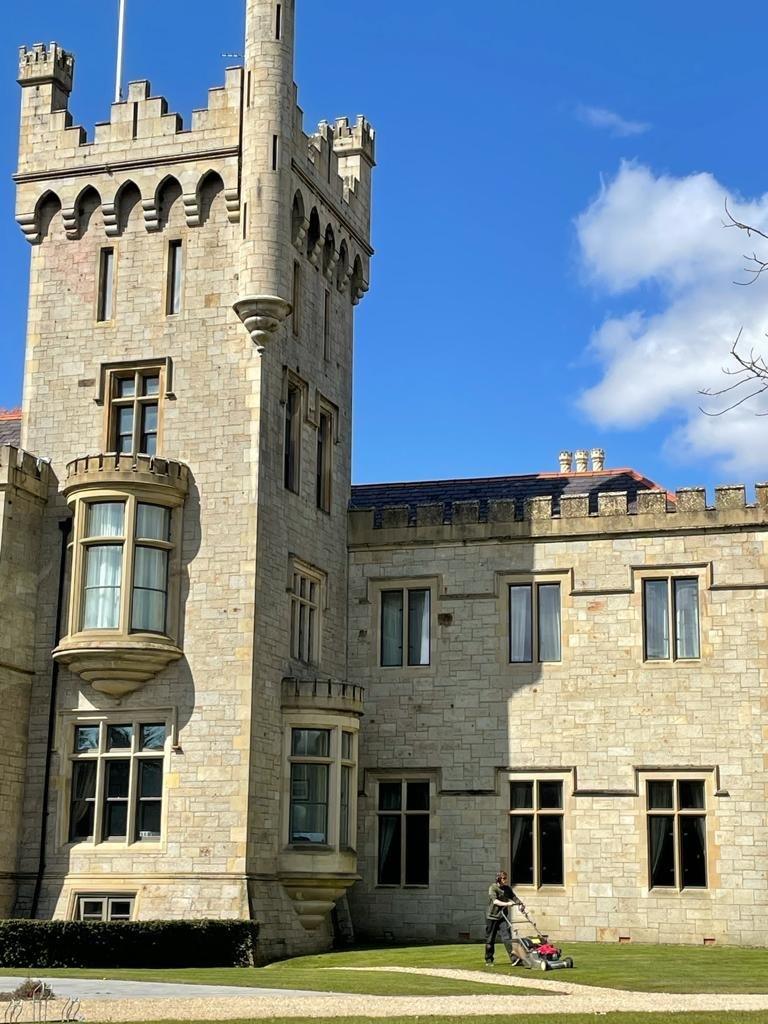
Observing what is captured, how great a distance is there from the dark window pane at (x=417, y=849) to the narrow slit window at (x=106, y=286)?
1192 cm

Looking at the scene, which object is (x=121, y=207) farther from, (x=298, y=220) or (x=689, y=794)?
(x=689, y=794)

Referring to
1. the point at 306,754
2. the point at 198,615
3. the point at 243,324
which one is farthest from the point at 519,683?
the point at 243,324

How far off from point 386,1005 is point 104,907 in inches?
395

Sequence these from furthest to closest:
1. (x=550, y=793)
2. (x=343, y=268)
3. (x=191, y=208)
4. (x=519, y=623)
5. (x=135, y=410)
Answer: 1. (x=343, y=268)
2. (x=519, y=623)
3. (x=550, y=793)
4. (x=191, y=208)
5. (x=135, y=410)

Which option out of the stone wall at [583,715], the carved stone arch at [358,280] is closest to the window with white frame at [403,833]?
the stone wall at [583,715]

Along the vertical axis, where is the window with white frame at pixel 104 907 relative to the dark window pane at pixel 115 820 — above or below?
below

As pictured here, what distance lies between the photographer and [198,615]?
27969mm

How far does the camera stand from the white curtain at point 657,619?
30.3m

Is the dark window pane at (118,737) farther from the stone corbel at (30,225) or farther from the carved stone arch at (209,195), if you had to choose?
A: the stone corbel at (30,225)

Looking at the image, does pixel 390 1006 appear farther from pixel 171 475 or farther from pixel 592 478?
pixel 592 478

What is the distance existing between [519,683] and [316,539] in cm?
510

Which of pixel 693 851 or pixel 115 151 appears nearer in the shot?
pixel 693 851

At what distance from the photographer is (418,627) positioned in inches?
1262

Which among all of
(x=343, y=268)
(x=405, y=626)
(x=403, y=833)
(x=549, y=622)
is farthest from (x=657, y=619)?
(x=343, y=268)
